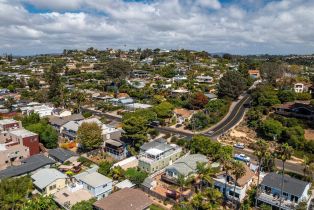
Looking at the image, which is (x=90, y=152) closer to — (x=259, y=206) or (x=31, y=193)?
(x=31, y=193)

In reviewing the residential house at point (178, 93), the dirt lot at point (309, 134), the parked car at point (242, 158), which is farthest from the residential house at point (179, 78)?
the parked car at point (242, 158)

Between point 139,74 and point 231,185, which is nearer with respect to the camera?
point 231,185

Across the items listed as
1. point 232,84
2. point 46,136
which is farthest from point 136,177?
point 232,84

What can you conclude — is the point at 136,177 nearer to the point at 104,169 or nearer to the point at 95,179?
the point at 95,179

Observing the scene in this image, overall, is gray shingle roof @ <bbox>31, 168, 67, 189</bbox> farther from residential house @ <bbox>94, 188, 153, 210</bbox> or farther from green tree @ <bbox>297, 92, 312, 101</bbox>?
green tree @ <bbox>297, 92, 312, 101</bbox>

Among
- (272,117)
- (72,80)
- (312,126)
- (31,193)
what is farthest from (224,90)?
(72,80)

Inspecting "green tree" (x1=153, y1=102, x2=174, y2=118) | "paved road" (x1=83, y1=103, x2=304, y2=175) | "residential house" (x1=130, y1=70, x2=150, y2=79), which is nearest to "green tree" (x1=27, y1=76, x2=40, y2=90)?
"paved road" (x1=83, y1=103, x2=304, y2=175)
